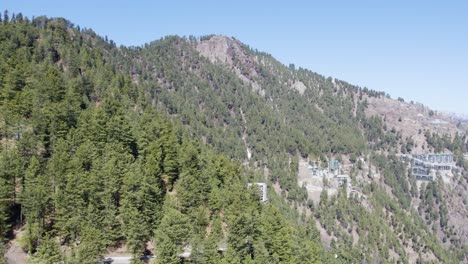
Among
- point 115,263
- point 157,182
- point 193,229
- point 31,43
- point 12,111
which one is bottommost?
point 115,263

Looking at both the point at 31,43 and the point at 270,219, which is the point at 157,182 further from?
the point at 31,43

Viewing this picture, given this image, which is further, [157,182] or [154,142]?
[154,142]

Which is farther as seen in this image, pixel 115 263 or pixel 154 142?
pixel 154 142

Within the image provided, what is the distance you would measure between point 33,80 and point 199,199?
46.5 metres

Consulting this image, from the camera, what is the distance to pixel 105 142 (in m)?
77.6

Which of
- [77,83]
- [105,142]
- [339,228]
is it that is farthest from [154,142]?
[339,228]

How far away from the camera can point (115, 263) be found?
60156mm

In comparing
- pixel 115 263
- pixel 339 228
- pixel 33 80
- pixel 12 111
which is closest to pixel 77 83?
pixel 33 80

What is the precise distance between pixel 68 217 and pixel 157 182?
17136 mm

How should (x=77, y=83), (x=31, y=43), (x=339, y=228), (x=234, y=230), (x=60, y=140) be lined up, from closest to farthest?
1. (x=234, y=230)
2. (x=60, y=140)
3. (x=77, y=83)
4. (x=31, y=43)
5. (x=339, y=228)

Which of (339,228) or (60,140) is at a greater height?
(60,140)

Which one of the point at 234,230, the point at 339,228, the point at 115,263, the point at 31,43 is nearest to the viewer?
the point at 115,263

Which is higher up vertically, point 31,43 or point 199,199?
point 31,43

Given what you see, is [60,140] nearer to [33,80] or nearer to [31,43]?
[33,80]
